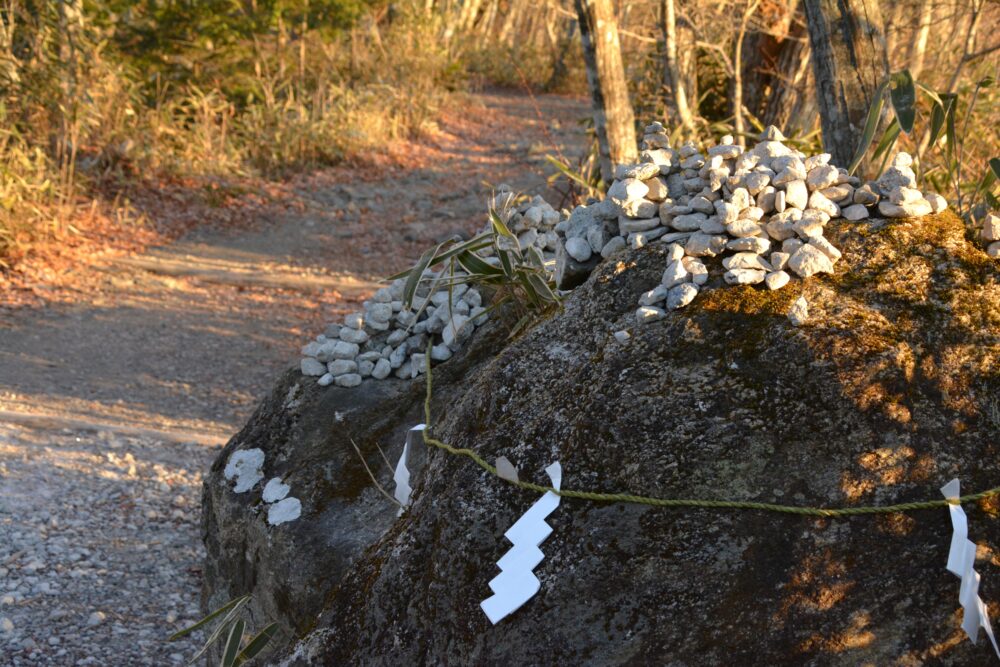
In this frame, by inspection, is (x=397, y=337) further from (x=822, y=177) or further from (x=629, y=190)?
(x=822, y=177)

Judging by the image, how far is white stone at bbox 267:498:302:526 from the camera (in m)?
2.59

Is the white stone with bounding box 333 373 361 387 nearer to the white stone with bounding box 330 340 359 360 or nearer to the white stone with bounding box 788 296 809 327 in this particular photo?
the white stone with bounding box 330 340 359 360

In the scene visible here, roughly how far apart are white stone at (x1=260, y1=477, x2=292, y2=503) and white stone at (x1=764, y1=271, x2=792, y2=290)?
4.90 ft

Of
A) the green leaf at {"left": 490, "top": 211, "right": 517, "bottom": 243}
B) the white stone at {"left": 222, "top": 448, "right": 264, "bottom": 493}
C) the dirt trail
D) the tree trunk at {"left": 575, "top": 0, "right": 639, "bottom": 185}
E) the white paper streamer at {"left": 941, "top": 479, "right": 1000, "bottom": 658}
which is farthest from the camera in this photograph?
the dirt trail

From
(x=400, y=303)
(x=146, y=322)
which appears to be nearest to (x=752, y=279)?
(x=400, y=303)

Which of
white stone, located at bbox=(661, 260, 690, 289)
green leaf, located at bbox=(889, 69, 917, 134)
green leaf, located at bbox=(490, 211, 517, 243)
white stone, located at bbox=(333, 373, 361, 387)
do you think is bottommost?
white stone, located at bbox=(333, 373, 361, 387)

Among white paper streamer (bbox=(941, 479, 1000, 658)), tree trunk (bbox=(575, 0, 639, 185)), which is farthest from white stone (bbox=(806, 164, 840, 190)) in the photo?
tree trunk (bbox=(575, 0, 639, 185))

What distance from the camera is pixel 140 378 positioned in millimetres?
5668

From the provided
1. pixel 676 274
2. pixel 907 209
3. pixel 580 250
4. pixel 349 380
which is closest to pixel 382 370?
pixel 349 380

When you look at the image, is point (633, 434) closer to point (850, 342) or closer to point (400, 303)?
point (850, 342)

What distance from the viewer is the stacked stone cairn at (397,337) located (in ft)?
9.26

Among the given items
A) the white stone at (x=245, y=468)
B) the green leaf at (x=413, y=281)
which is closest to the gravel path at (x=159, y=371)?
the white stone at (x=245, y=468)

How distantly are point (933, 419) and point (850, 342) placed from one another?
20 cm

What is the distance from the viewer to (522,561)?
5.68 ft
